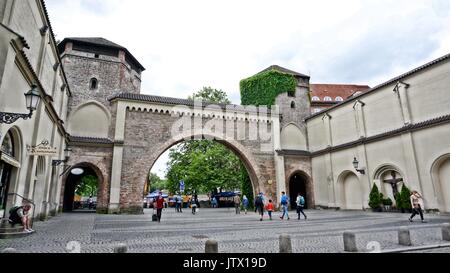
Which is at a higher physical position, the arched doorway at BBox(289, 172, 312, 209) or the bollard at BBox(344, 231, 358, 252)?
the arched doorway at BBox(289, 172, 312, 209)

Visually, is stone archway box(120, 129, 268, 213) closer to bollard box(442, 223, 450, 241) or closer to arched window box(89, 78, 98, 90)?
arched window box(89, 78, 98, 90)

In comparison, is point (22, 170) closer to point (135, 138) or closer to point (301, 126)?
point (135, 138)

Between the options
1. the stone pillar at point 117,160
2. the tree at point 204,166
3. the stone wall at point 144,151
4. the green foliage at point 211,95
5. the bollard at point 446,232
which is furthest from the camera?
the green foliage at point 211,95

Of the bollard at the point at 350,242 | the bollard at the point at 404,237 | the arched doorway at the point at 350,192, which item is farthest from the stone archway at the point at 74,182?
the arched doorway at the point at 350,192

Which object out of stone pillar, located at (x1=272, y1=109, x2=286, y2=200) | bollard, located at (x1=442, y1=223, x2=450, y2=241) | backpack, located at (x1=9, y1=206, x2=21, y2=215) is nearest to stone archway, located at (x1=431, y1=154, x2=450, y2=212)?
bollard, located at (x1=442, y1=223, x2=450, y2=241)

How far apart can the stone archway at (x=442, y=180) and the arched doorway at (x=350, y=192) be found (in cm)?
588

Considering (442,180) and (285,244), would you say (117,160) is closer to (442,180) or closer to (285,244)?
(285,244)

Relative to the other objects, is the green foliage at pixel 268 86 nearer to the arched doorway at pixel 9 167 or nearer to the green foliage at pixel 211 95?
the green foliage at pixel 211 95

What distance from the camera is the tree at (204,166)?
1310 inches

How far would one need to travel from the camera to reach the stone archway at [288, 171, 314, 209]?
26391 mm

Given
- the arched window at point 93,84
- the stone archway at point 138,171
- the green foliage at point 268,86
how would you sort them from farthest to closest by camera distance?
1. the green foliage at point 268,86
2. the arched window at point 93,84
3. the stone archway at point 138,171

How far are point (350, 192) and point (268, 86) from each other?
1244 centimetres
